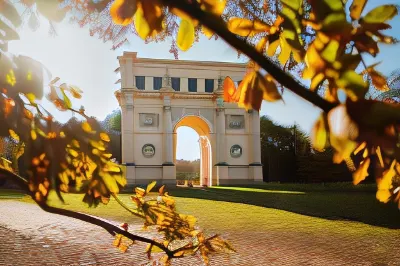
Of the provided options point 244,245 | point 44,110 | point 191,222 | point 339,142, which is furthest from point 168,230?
point 244,245

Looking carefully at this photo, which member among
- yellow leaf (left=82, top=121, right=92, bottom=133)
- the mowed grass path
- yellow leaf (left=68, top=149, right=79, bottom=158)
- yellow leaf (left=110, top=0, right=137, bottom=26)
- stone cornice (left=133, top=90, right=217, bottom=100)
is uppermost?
stone cornice (left=133, top=90, right=217, bottom=100)

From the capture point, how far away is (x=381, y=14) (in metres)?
0.62

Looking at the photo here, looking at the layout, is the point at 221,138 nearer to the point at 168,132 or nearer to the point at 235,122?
the point at 235,122

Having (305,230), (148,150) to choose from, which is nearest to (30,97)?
(305,230)

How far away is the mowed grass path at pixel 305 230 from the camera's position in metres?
5.96

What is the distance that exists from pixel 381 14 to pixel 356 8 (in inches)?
1.6

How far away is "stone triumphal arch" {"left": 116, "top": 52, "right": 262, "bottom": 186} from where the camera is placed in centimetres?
2753

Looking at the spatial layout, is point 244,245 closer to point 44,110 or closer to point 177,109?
point 44,110

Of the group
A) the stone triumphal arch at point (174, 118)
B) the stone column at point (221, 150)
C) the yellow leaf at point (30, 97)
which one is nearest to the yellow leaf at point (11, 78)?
the yellow leaf at point (30, 97)

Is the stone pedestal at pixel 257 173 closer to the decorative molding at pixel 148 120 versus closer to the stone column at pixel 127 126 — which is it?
the decorative molding at pixel 148 120

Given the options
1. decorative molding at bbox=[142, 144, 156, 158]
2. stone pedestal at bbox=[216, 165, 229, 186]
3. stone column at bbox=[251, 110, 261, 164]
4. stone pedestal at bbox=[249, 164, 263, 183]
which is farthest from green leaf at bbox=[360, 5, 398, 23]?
stone pedestal at bbox=[249, 164, 263, 183]

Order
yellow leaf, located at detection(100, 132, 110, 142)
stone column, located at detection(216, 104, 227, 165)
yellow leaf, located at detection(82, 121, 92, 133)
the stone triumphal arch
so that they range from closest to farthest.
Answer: yellow leaf, located at detection(82, 121, 92, 133) < yellow leaf, located at detection(100, 132, 110, 142) < the stone triumphal arch < stone column, located at detection(216, 104, 227, 165)

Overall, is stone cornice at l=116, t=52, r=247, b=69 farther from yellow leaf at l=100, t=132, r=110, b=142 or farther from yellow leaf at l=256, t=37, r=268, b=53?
yellow leaf at l=256, t=37, r=268, b=53

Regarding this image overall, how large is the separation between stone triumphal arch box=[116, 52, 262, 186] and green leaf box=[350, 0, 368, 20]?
26875mm
